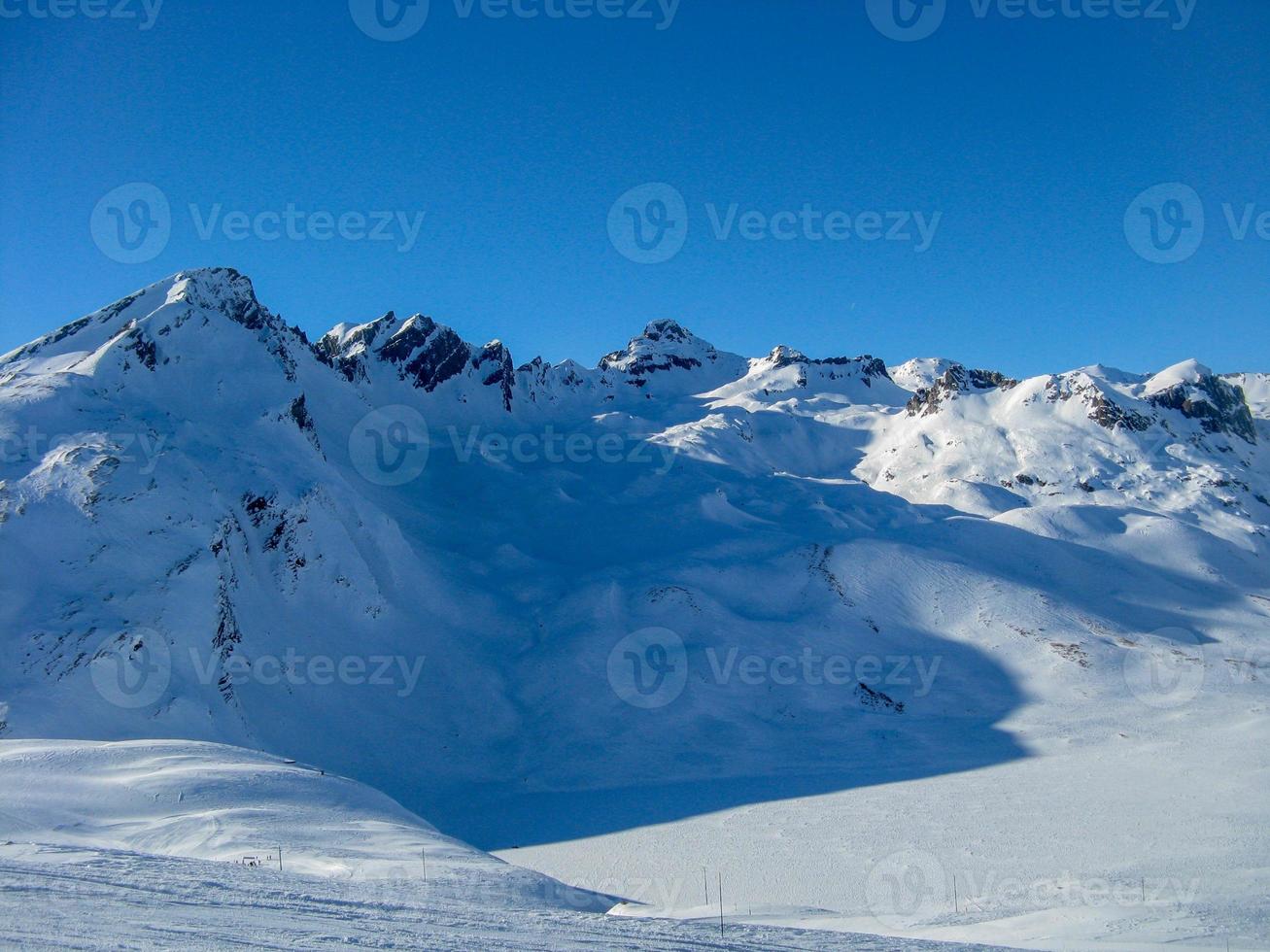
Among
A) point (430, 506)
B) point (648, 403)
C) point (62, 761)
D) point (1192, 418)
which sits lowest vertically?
point (62, 761)

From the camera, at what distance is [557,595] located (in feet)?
174

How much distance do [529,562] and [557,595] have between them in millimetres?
Answer: 5697

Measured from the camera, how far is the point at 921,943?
39.0ft

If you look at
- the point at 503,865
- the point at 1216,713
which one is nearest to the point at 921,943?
the point at 503,865

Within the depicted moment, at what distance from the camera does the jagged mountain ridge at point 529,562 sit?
115 feet

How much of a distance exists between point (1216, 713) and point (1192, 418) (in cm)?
5680

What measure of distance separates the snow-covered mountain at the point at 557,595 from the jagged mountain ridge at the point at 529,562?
0.68 ft

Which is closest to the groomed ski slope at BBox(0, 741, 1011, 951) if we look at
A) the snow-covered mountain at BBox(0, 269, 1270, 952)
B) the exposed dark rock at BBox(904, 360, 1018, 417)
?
the snow-covered mountain at BBox(0, 269, 1270, 952)

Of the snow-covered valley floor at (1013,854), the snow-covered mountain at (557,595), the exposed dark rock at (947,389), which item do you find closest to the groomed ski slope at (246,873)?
the snow-covered valley floor at (1013,854)

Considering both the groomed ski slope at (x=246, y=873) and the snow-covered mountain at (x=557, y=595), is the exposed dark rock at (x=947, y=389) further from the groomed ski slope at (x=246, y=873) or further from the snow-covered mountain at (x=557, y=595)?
the groomed ski slope at (x=246, y=873)

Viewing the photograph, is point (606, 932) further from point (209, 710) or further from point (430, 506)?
point (430, 506)

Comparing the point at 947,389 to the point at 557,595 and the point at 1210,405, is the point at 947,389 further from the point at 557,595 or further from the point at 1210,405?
the point at 557,595

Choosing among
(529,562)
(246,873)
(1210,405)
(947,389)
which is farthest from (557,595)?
(1210,405)

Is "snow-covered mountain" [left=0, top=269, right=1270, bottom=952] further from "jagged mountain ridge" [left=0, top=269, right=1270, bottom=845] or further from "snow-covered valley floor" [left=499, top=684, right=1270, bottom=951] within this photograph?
"snow-covered valley floor" [left=499, top=684, right=1270, bottom=951]
